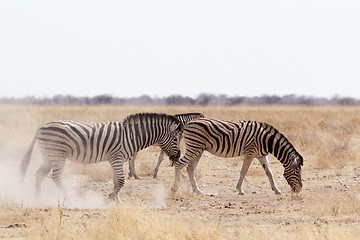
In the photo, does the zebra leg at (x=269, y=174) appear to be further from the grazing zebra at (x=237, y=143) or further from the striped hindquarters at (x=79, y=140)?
the striped hindquarters at (x=79, y=140)

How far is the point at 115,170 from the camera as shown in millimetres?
11117

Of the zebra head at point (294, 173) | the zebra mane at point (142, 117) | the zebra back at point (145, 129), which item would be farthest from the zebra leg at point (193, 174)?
the zebra head at point (294, 173)

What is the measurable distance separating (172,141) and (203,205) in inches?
81.3

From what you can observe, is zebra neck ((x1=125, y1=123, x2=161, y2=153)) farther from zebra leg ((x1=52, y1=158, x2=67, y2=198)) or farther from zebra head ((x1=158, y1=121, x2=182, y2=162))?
zebra leg ((x1=52, y1=158, x2=67, y2=198))

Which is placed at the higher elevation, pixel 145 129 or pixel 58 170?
pixel 145 129

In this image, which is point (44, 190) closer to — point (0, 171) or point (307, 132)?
point (0, 171)

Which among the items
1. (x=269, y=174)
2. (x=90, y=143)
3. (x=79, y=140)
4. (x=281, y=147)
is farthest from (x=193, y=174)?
(x=79, y=140)

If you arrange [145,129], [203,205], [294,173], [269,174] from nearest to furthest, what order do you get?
[203,205] < [145,129] < [294,173] < [269,174]

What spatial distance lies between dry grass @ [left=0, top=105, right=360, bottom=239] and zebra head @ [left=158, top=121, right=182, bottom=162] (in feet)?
2.40

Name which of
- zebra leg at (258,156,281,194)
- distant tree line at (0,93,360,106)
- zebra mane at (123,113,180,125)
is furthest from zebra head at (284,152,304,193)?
distant tree line at (0,93,360,106)

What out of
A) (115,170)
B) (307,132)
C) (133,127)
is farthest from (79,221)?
(307,132)

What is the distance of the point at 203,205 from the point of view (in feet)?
35.3

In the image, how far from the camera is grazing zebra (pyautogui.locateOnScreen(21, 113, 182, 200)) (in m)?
10.9

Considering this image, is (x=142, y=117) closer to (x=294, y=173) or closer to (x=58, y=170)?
(x=58, y=170)
